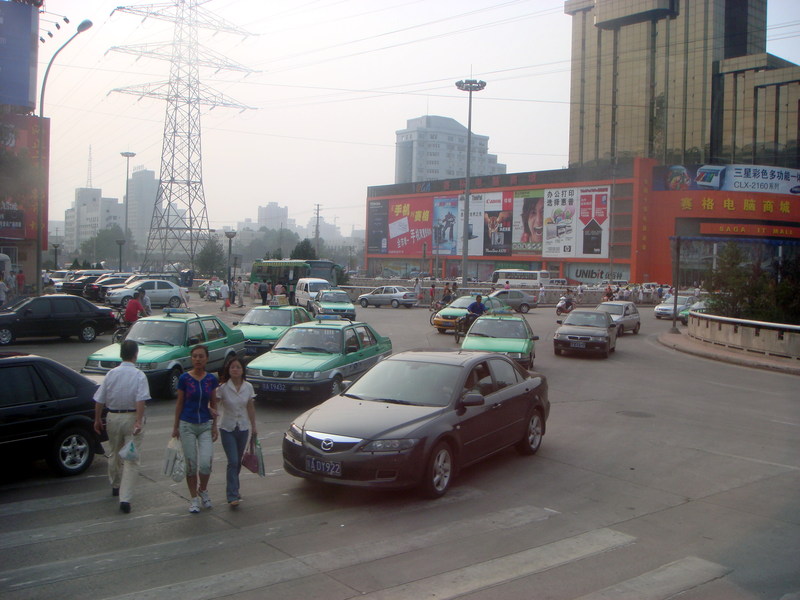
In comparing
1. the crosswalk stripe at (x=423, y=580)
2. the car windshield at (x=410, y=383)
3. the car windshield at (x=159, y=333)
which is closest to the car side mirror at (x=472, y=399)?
the car windshield at (x=410, y=383)

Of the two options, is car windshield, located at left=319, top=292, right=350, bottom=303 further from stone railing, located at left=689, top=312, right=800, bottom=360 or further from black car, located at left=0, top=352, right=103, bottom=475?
black car, located at left=0, top=352, right=103, bottom=475

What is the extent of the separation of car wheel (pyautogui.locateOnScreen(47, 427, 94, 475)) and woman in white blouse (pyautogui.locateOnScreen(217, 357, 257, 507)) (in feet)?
7.40

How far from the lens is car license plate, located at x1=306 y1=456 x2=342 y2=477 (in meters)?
7.25

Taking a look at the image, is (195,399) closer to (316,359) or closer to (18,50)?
(316,359)

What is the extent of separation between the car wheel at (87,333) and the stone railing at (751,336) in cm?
2109

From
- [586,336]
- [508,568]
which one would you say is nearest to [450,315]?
[586,336]

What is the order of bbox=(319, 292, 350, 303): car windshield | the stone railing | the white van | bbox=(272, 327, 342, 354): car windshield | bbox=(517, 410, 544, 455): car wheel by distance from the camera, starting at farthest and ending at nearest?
1. the white van
2. bbox=(319, 292, 350, 303): car windshield
3. the stone railing
4. bbox=(272, 327, 342, 354): car windshield
5. bbox=(517, 410, 544, 455): car wheel

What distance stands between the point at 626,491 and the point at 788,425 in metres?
6.19

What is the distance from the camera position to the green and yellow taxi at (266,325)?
17203 mm

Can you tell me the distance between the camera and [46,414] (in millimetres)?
7969

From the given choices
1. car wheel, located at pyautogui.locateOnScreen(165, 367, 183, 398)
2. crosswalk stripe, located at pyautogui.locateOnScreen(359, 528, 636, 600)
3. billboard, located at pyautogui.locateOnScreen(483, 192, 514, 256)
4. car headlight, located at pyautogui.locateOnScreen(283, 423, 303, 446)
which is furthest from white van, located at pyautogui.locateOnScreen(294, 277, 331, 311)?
billboard, located at pyautogui.locateOnScreen(483, 192, 514, 256)

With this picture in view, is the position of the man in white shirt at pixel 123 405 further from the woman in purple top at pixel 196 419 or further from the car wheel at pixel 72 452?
the car wheel at pixel 72 452

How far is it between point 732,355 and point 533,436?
16.1 metres

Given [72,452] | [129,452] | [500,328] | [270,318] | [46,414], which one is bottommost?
[72,452]
